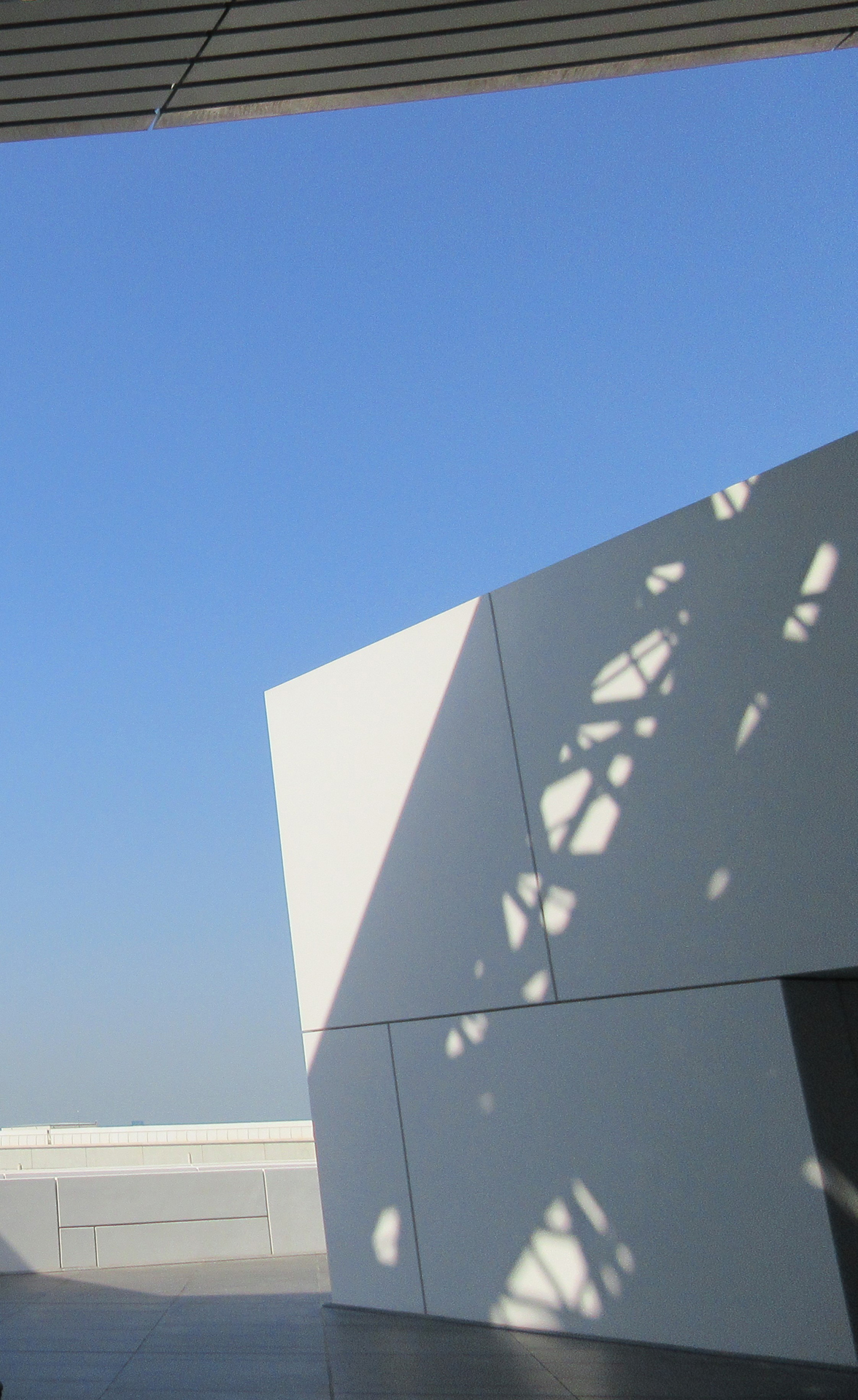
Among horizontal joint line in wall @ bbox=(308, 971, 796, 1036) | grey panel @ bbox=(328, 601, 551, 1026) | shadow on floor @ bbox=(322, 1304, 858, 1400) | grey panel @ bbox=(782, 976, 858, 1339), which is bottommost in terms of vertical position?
shadow on floor @ bbox=(322, 1304, 858, 1400)

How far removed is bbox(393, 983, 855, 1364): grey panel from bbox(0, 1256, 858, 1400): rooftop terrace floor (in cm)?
24

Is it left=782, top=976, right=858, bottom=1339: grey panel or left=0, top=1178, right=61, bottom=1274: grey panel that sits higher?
left=782, top=976, right=858, bottom=1339: grey panel

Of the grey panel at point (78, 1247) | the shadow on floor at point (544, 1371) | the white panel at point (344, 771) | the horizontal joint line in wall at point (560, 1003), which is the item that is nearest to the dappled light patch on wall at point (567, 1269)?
the shadow on floor at point (544, 1371)

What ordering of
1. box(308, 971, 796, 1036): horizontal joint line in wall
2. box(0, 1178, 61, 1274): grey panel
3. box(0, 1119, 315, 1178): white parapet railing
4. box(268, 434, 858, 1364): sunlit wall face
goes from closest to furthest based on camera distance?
1. box(268, 434, 858, 1364): sunlit wall face
2. box(308, 971, 796, 1036): horizontal joint line in wall
3. box(0, 1178, 61, 1274): grey panel
4. box(0, 1119, 315, 1178): white parapet railing

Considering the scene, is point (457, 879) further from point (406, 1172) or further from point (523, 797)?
point (406, 1172)

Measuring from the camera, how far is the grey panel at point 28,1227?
10.8m

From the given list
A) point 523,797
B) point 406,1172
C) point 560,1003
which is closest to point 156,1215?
point 406,1172

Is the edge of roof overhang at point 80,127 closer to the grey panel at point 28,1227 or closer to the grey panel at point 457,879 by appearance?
the grey panel at point 457,879

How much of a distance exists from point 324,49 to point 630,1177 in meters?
6.88

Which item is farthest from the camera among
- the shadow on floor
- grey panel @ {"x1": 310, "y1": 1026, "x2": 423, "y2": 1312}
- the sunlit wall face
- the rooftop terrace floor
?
grey panel @ {"x1": 310, "y1": 1026, "x2": 423, "y2": 1312}

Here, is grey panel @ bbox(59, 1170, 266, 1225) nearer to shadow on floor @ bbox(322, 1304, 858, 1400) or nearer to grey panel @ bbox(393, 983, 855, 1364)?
grey panel @ bbox(393, 983, 855, 1364)

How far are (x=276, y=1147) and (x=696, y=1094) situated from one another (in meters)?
9.66

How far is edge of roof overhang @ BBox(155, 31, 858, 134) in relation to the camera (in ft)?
22.1

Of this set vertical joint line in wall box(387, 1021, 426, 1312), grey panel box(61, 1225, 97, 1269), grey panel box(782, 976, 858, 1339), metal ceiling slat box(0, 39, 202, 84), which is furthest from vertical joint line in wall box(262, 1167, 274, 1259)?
metal ceiling slat box(0, 39, 202, 84)
